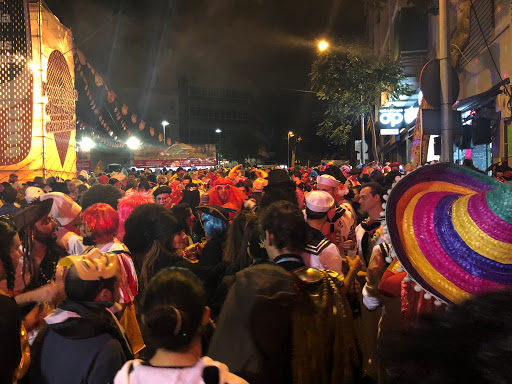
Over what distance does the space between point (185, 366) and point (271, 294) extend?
0.64 metres

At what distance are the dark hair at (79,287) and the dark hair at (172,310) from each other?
594 millimetres

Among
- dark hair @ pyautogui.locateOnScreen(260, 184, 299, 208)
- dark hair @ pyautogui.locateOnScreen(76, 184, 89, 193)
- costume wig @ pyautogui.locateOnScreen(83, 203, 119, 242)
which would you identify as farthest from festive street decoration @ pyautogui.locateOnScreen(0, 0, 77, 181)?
costume wig @ pyautogui.locateOnScreen(83, 203, 119, 242)

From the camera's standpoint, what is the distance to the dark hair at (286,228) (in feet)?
9.66

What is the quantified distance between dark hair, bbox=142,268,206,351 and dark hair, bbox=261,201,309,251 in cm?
85

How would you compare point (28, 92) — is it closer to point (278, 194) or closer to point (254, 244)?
point (278, 194)

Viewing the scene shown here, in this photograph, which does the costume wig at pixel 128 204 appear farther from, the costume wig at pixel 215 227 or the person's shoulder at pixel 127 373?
the person's shoulder at pixel 127 373

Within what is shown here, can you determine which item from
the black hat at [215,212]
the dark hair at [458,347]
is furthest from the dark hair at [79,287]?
the black hat at [215,212]

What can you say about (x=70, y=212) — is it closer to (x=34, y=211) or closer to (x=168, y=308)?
(x=34, y=211)

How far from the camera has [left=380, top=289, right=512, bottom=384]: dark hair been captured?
0.94 m

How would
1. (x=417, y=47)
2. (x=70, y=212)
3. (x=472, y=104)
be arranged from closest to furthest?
(x=70, y=212), (x=472, y=104), (x=417, y=47)

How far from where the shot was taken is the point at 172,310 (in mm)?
1982

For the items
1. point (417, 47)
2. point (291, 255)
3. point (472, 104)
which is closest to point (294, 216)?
point (291, 255)

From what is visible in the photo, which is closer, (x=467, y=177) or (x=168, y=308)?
(x=168, y=308)

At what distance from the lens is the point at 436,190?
2434 mm
